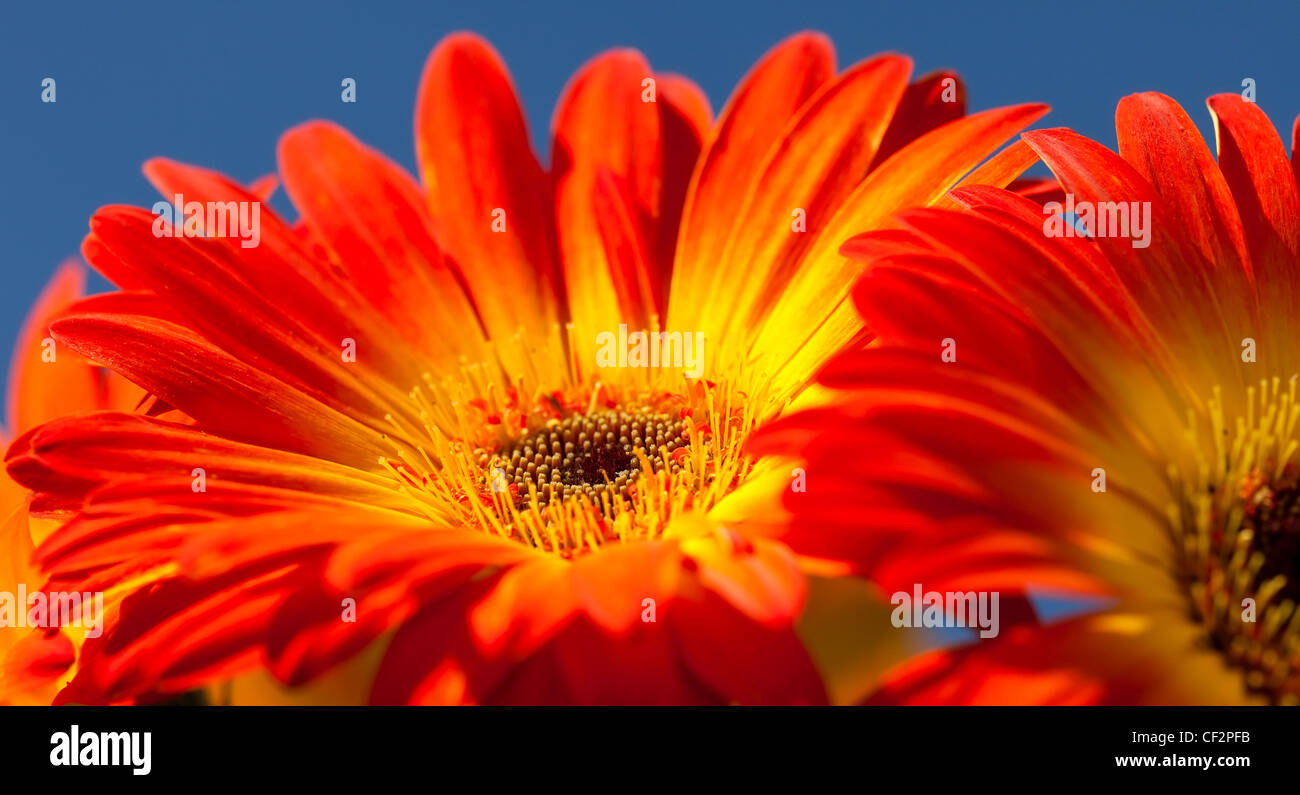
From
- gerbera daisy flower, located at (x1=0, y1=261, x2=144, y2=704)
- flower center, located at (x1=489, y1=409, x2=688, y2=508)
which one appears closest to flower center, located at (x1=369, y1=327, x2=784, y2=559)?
flower center, located at (x1=489, y1=409, x2=688, y2=508)

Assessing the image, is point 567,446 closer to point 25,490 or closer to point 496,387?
point 496,387

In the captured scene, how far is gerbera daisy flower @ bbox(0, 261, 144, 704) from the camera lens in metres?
0.80

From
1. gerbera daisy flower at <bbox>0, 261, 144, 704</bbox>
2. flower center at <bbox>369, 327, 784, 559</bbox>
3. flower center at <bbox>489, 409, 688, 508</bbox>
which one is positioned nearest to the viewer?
gerbera daisy flower at <bbox>0, 261, 144, 704</bbox>

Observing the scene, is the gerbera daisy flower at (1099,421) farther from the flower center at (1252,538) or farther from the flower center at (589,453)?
the flower center at (589,453)

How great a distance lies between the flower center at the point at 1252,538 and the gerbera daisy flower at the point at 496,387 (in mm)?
235

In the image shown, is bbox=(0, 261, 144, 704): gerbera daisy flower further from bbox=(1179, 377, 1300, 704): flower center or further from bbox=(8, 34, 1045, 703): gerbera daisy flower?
bbox=(1179, 377, 1300, 704): flower center

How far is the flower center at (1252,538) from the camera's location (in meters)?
0.64

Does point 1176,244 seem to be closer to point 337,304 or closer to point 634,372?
point 634,372

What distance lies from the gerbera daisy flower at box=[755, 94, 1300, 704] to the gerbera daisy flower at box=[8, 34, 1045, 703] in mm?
65

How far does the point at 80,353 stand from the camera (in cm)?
85

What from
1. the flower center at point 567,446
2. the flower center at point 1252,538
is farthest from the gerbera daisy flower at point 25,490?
the flower center at point 1252,538

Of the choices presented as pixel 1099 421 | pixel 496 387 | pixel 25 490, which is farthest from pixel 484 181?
pixel 1099 421
